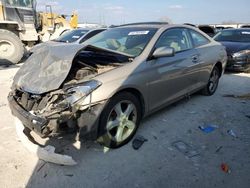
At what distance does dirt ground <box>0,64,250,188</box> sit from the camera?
2.69 metres

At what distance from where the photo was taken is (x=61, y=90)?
2.88 metres

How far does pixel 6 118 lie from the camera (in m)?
4.29

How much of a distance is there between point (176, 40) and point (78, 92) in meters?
2.22

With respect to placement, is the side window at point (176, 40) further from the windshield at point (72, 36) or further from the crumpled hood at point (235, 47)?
the windshield at point (72, 36)

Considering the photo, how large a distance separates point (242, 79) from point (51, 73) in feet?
20.2

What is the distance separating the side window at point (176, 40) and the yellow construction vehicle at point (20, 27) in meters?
7.58

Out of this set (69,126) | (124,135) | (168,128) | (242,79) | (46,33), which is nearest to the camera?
(69,126)

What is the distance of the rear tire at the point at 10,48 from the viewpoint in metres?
9.66

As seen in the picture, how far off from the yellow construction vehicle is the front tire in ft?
26.5

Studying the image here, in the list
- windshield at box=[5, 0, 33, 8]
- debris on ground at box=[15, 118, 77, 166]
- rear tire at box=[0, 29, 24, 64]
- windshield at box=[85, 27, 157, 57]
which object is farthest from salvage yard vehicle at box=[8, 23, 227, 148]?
windshield at box=[5, 0, 33, 8]

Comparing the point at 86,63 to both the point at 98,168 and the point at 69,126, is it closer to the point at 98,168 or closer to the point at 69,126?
the point at 69,126

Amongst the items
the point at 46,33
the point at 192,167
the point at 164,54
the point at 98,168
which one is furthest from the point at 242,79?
the point at 46,33

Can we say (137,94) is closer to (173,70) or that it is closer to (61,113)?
(173,70)

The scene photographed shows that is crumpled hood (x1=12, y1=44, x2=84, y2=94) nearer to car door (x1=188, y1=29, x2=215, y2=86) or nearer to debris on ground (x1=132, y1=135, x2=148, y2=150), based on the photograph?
debris on ground (x1=132, y1=135, x2=148, y2=150)
